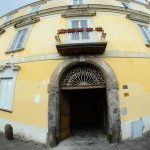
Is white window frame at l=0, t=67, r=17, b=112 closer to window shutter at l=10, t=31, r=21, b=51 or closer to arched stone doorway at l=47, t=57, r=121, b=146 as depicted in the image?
window shutter at l=10, t=31, r=21, b=51

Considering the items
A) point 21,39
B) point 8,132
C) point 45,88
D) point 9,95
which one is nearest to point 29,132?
point 8,132

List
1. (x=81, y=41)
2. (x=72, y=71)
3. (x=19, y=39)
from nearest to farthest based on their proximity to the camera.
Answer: (x=81, y=41) → (x=72, y=71) → (x=19, y=39)

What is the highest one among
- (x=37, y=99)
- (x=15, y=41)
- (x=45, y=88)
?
(x=15, y=41)

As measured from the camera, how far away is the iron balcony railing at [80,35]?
10.8m

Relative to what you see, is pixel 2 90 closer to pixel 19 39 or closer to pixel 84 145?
pixel 19 39

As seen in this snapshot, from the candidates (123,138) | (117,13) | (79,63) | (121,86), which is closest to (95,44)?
(79,63)

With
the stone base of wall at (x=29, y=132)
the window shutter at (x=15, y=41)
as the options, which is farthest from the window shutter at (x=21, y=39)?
the stone base of wall at (x=29, y=132)

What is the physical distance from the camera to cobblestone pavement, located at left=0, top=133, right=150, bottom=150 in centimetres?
916

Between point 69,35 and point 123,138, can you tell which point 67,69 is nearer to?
point 69,35

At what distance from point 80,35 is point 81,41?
42cm

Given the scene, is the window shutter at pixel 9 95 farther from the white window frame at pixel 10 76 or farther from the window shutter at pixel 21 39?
the window shutter at pixel 21 39

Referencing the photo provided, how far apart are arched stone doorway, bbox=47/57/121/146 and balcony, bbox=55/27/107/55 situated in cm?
51

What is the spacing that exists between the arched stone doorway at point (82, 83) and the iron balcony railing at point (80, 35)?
109cm

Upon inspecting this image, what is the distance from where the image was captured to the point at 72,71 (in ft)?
36.3
